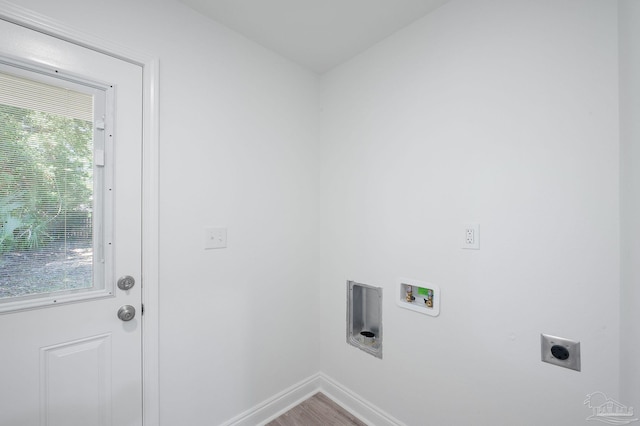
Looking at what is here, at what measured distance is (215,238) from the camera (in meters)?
1.47

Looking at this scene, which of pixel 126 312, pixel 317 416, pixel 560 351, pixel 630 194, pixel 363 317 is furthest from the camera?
pixel 363 317

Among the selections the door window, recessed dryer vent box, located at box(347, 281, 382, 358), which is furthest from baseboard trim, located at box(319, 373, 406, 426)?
the door window

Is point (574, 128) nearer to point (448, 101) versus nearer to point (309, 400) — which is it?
point (448, 101)

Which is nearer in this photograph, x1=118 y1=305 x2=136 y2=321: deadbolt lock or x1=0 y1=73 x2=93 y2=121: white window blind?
x1=0 y1=73 x2=93 y2=121: white window blind

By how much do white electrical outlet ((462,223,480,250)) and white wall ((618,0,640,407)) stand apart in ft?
1.50

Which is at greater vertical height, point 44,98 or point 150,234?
point 44,98

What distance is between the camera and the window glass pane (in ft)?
3.20

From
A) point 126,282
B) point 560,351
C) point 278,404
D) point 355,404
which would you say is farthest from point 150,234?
point 560,351

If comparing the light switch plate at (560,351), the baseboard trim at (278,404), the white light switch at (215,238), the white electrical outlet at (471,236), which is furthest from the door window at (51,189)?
the light switch plate at (560,351)

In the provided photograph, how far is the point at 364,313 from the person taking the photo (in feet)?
6.03

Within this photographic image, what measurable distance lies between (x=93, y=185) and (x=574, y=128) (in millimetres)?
2018

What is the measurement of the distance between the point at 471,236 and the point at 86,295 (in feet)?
5.84

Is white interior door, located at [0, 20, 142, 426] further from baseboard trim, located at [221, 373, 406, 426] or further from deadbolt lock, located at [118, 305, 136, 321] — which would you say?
baseboard trim, located at [221, 373, 406, 426]

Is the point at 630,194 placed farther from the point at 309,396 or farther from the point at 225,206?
the point at 309,396
